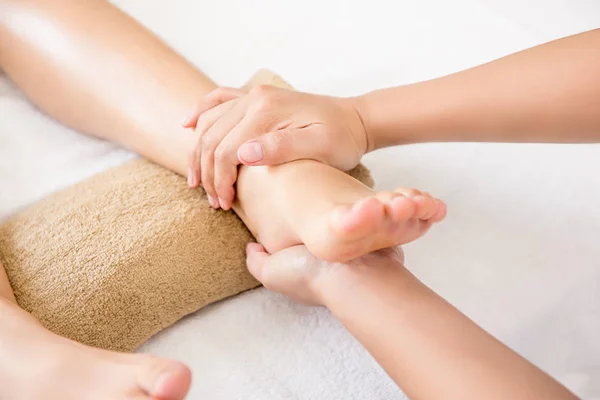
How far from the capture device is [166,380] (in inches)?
21.9

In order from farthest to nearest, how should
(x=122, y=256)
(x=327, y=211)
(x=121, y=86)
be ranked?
(x=121, y=86) → (x=122, y=256) → (x=327, y=211)

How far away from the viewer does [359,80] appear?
1084 millimetres

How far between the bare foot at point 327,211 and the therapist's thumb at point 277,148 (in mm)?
13

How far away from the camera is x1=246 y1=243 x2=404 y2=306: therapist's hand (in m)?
0.71

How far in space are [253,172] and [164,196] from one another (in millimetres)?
125

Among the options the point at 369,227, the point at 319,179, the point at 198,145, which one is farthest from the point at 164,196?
the point at 369,227

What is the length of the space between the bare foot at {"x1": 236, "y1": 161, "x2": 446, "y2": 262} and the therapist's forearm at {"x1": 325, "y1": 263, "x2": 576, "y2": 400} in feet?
0.19

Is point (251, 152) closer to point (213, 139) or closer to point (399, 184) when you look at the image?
point (213, 139)

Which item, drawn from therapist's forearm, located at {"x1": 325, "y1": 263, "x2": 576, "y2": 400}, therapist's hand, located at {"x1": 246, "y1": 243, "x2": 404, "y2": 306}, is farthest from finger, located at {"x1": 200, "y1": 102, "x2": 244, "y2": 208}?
therapist's forearm, located at {"x1": 325, "y1": 263, "x2": 576, "y2": 400}

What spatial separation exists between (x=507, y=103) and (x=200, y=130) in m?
0.39

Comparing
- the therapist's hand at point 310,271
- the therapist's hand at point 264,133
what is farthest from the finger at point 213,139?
the therapist's hand at point 310,271

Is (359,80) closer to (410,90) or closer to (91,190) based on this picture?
(410,90)

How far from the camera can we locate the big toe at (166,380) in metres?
0.55

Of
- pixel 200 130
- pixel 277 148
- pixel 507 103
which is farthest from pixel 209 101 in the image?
pixel 507 103
